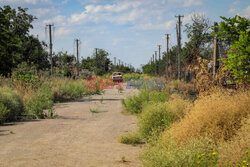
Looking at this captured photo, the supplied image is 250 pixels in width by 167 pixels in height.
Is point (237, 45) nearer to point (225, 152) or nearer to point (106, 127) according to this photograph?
point (225, 152)

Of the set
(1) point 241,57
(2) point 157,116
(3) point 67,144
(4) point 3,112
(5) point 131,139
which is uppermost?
(1) point 241,57

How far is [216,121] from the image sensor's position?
16.0 ft

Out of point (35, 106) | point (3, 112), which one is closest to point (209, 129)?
point (3, 112)

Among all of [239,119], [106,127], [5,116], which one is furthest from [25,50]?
[239,119]

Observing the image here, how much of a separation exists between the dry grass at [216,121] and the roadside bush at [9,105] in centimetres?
730

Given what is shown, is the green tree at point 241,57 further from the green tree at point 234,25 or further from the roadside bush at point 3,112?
the roadside bush at point 3,112

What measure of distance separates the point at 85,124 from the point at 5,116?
323 centimetres

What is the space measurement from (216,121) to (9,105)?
848 centimetres

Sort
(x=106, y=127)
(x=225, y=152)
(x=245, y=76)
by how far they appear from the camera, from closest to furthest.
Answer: (x=225, y=152)
(x=245, y=76)
(x=106, y=127)

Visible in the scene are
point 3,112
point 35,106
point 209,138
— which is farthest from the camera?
point 35,106

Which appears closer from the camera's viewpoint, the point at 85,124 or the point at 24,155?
the point at 24,155

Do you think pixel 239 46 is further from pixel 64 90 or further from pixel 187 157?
pixel 64 90

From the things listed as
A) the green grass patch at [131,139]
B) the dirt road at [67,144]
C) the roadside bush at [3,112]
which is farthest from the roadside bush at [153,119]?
the roadside bush at [3,112]

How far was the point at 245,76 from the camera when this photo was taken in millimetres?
6219
